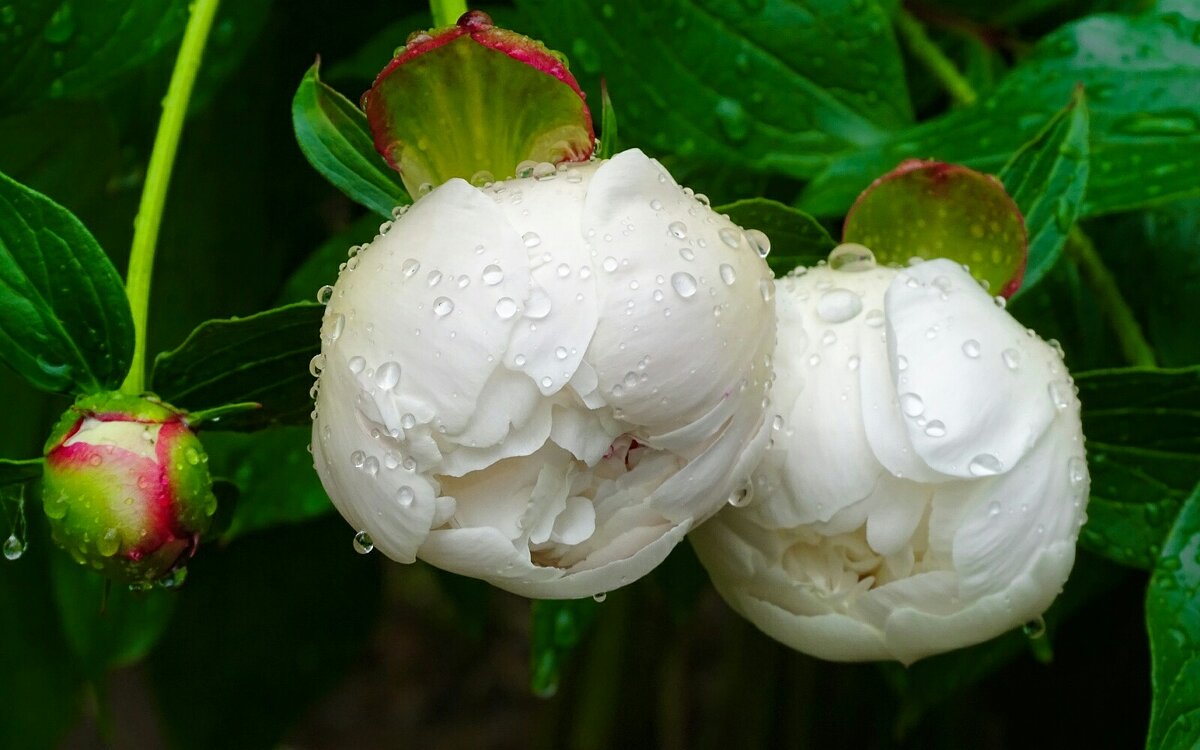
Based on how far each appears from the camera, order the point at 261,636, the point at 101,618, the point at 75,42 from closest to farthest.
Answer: the point at 75,42 < the point at 101,618 < the point at 261,636

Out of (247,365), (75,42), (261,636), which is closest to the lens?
(247,365)

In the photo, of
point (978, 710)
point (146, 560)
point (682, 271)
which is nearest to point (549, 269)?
point (682, 271)

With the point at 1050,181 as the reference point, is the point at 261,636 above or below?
below

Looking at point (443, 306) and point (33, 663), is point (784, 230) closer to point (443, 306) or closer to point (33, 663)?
point (443, 306)

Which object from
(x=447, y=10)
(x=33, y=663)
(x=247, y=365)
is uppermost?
(x=447, y=10)

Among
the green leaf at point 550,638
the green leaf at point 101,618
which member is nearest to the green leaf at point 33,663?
the green leaf at point 101,618

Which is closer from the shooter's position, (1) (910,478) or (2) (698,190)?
(1) (910,478)

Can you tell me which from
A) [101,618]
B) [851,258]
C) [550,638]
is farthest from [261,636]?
[851,258]

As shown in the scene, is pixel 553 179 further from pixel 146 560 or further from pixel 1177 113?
pixel 1177 113
